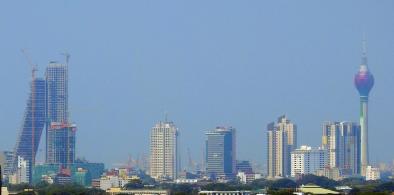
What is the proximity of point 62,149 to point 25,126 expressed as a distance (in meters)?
14.9

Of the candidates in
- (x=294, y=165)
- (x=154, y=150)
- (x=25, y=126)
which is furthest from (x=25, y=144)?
(x=294, y=165)

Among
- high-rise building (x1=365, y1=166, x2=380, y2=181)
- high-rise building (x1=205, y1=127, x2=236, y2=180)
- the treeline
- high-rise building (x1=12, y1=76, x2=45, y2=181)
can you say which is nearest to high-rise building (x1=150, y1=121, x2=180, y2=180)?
high-rise building (x1=205, y1=127, x2=236, y2=180)

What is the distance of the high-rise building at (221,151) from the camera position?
194700 mm

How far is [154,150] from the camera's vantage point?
197750 mm

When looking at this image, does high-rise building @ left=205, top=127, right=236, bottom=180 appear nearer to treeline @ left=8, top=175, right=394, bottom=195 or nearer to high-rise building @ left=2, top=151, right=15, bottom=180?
high-rise building @ left=2, top=151, right=15, bottom=180

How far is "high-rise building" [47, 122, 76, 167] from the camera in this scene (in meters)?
177

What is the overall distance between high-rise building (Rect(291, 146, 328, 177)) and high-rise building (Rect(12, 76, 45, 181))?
34.1 m

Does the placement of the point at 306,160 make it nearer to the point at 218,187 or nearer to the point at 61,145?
the point at 61,145

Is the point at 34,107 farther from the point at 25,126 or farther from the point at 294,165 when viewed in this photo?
the point at 294,165

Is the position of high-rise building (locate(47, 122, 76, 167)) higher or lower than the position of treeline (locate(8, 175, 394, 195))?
higher

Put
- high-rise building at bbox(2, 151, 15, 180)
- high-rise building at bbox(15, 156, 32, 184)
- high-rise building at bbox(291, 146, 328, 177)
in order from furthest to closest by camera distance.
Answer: high-rise building at bbox(291, 146, 328, 177)
high-rise building at bbox(2, 151, 15, 180)
high-rise building at bbox(15, 156, 32, 184)

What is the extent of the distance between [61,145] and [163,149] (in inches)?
884

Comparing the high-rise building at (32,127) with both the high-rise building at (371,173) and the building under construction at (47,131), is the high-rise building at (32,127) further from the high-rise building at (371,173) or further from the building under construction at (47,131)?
the high-rise building at (371,173)

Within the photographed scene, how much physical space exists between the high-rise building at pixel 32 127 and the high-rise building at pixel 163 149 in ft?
51.3
